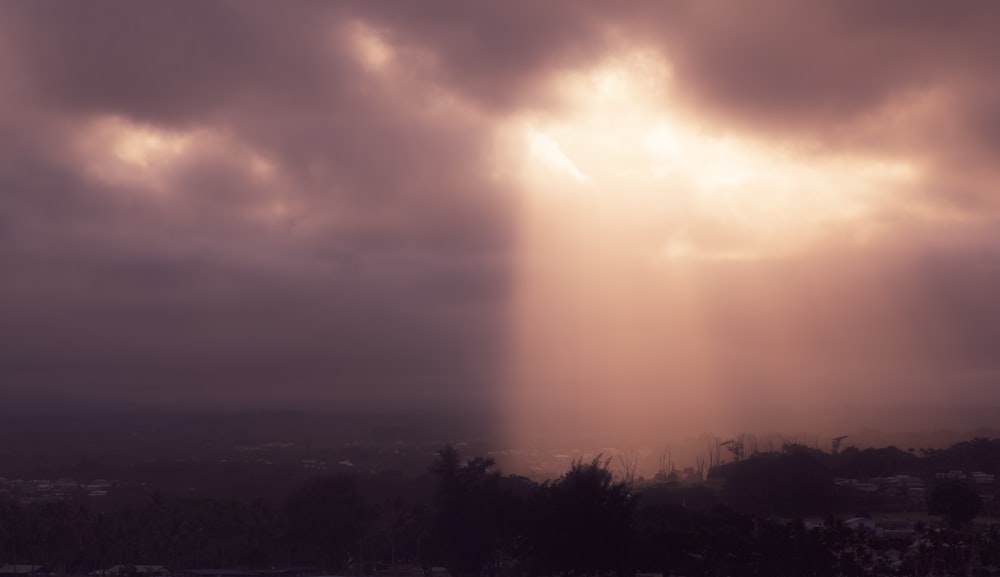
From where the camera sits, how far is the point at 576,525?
59750 mm

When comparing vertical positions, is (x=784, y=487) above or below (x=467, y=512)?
above

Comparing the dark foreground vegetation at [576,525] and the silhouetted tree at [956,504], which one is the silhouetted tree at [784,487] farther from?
the silhouetted tree at [956,504]

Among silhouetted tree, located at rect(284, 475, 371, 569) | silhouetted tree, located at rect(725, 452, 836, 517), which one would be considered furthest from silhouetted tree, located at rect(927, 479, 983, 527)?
silhouetted tree, located at rect(284, 475, 371, 569)

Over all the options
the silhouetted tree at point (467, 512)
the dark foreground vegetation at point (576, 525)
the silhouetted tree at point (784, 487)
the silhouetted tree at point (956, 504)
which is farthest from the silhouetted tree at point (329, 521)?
the silhouetted tree at point (956, 504)

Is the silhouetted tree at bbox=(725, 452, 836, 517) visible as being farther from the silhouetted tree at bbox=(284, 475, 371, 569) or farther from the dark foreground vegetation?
the silhouetted tree at bbox=(284, 475, 371, 569)

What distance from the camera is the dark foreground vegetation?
61906 mm

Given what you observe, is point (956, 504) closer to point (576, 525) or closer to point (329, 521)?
point (576, 525)

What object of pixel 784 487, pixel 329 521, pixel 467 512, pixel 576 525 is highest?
pixel 784 487

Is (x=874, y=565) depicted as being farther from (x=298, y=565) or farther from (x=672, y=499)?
(x=298, y=565)

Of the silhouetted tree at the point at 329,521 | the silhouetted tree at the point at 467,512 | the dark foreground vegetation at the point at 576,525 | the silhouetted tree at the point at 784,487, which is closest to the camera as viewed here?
the dark foreground vegetation at the point at 576,525

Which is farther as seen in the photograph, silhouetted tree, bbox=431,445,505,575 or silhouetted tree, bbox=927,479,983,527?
silhouetted tree, bbox=927,479,983,527

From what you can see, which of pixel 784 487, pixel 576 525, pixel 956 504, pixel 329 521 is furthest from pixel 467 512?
pixel 784 487

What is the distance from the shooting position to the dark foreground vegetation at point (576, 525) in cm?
6191

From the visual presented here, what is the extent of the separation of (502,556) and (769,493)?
119ft
